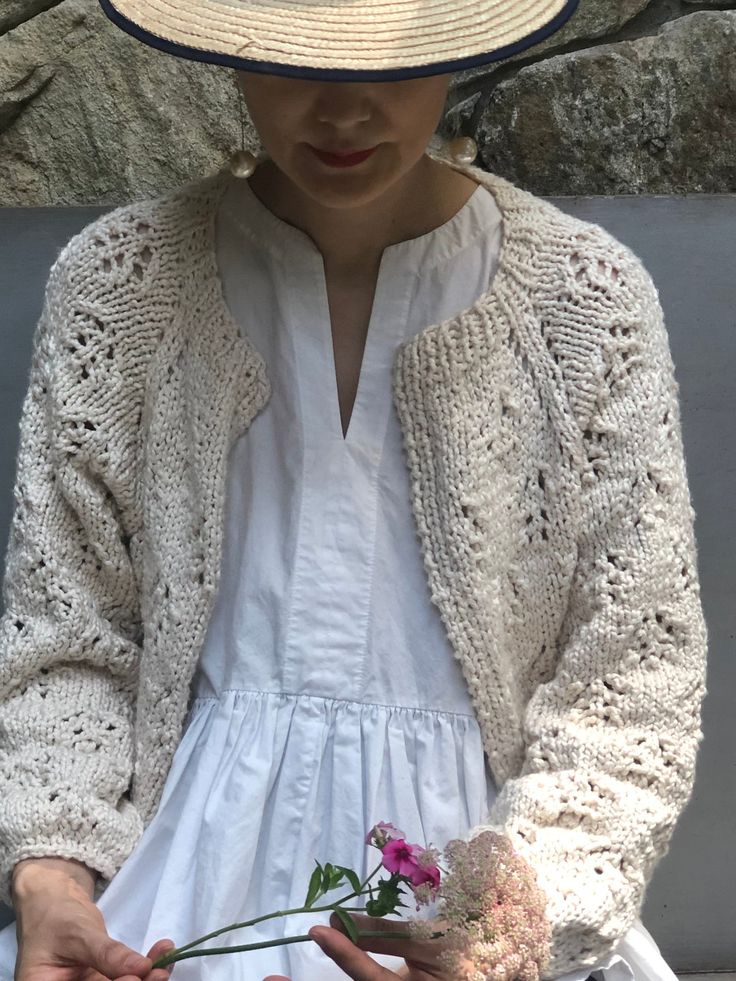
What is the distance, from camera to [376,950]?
1088 mm

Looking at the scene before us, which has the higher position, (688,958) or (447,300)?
(447,300)

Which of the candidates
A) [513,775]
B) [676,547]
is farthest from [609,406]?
[513,775]

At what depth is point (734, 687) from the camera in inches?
76.0

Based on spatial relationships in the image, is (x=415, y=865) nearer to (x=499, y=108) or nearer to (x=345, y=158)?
(x=345, y=158)

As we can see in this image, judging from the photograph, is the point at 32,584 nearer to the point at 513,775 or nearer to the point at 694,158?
the point at 513,775

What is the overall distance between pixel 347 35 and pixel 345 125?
9 centimetres

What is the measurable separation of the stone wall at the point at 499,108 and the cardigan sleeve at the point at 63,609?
2.02 ft

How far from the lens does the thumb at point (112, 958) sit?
1084mm

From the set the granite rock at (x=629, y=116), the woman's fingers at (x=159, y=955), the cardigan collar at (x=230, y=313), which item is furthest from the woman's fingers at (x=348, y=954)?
the granite rock at (x=629, y=116)

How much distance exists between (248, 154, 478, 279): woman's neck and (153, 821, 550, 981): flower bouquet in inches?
24.1

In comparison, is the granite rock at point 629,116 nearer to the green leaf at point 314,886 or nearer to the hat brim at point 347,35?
the hat brim at point 347,35

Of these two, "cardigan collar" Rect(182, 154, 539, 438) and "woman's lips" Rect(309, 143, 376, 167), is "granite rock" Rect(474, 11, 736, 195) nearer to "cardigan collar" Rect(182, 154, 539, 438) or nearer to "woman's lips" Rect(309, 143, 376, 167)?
"cardigan collar" Rect(182, 154, 539, 438)

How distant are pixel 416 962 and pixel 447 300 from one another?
25.4 inches

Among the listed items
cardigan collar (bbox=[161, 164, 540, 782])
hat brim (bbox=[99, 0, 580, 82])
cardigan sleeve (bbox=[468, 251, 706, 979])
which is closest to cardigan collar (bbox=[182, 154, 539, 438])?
cardigan collar (bbox=[161, 164, 540, 782])
